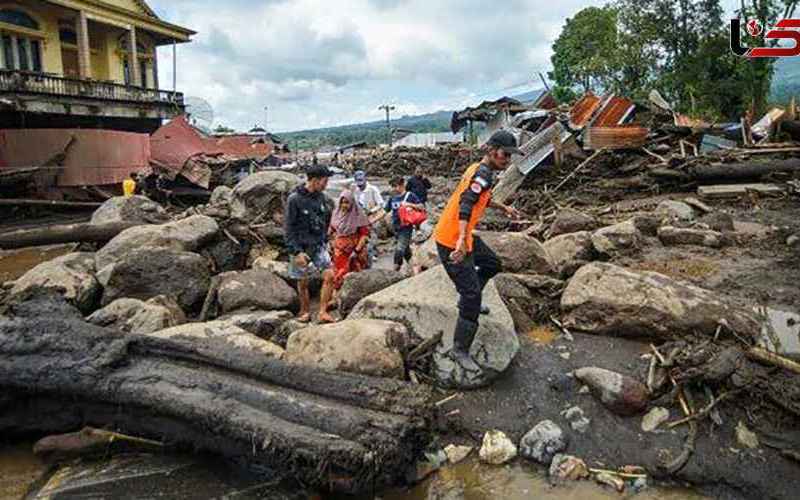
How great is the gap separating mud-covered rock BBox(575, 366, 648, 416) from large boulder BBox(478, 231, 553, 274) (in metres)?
2.18

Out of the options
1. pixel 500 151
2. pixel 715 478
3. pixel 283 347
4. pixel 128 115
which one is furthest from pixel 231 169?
pixel 715 478

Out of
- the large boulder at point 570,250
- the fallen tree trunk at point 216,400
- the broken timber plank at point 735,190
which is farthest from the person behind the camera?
the broken timber plank at point 735,190

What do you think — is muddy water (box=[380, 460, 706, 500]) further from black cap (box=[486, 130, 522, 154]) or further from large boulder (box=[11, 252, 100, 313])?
large boulder (box=[11, 252, 100, 313])

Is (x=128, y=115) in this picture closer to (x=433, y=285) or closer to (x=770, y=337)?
(x=433, y=285)

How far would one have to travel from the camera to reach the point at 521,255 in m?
6.50

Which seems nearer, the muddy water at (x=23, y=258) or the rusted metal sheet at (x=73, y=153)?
the muddy water at (x=23, y=258)

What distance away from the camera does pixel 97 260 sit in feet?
24.3

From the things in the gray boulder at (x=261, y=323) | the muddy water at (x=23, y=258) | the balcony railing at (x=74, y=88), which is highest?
the balcony railing at (x=74, y=88)

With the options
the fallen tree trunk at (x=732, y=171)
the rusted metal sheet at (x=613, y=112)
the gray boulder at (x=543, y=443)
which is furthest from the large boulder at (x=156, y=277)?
the rusted metal sheet at (x=613, y=112)

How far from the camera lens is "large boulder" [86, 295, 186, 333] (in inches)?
215

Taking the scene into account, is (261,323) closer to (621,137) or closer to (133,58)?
(621,137)

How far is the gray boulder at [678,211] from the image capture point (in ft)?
28.2

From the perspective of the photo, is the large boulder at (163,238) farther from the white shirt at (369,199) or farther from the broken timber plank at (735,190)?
the broken timber plank at (735,190)

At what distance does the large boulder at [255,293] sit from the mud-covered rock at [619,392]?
3670 millimetres
